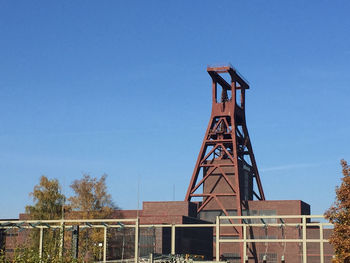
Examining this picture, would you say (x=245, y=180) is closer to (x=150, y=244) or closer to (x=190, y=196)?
(x=190, y=196)

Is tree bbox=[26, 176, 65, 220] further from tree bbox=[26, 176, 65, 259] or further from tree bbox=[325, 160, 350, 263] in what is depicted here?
tree bbox=[325, 160, 350, 263]

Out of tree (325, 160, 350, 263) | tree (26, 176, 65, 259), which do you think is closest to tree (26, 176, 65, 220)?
tree (26, 176, 65, 259)

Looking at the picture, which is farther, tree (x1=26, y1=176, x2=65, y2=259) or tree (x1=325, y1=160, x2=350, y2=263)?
tree (x1=26, y1=176, x2=65, y2=259)

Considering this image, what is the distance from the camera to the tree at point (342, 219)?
3112 centimetres

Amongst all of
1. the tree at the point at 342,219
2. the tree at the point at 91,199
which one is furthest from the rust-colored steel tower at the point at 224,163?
the tree at the point at 342,219

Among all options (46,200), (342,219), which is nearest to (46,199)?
(46,200)

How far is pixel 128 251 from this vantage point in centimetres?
8100

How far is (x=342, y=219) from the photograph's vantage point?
1277 inches

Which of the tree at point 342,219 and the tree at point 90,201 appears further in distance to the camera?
the tree at point 90,201

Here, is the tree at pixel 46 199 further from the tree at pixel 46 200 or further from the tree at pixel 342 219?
the tree at pixel 342 219

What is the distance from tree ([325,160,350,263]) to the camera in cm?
3112

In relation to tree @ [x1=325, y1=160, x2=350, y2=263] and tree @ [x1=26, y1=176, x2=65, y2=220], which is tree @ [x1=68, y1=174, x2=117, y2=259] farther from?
tree @ [x1=325, y1=160, x2=350, y2=263]

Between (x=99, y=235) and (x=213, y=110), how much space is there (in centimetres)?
2574

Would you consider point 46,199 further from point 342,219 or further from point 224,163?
point 342,219
